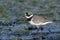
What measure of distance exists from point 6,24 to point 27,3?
3.41m

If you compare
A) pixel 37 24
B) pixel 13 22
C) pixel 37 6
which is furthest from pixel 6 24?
A: pixel 37 6

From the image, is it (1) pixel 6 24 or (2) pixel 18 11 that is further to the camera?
(2) pixel 18 11

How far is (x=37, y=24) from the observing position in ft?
39.6

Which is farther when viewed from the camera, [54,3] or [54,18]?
[54,3]

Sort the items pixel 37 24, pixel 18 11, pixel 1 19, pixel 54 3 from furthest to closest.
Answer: pixel 54 3 → pixel 18 11 → pixel 1 19 → pixel 37 24

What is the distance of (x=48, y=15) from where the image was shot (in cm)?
1345

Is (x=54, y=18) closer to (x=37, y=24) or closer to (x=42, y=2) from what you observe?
(x=37, y=24)

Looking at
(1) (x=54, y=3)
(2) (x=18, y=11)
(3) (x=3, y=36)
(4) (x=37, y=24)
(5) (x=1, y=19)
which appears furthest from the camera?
(1) (x=54, y=3)

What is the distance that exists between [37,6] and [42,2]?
2.97 ft

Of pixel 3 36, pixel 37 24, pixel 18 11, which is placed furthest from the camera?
pixel 18 11

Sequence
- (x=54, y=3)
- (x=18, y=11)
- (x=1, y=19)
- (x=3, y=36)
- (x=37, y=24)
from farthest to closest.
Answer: (x=54, y=3) < (x=18, y=11) < (x=1, y=19) < (x=37, y=24) < (x=3, y=36)

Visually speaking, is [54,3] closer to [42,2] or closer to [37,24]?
[42,2]

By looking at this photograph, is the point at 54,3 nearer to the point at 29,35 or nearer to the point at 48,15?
the point at 48,15

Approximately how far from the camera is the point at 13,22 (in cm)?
1262
